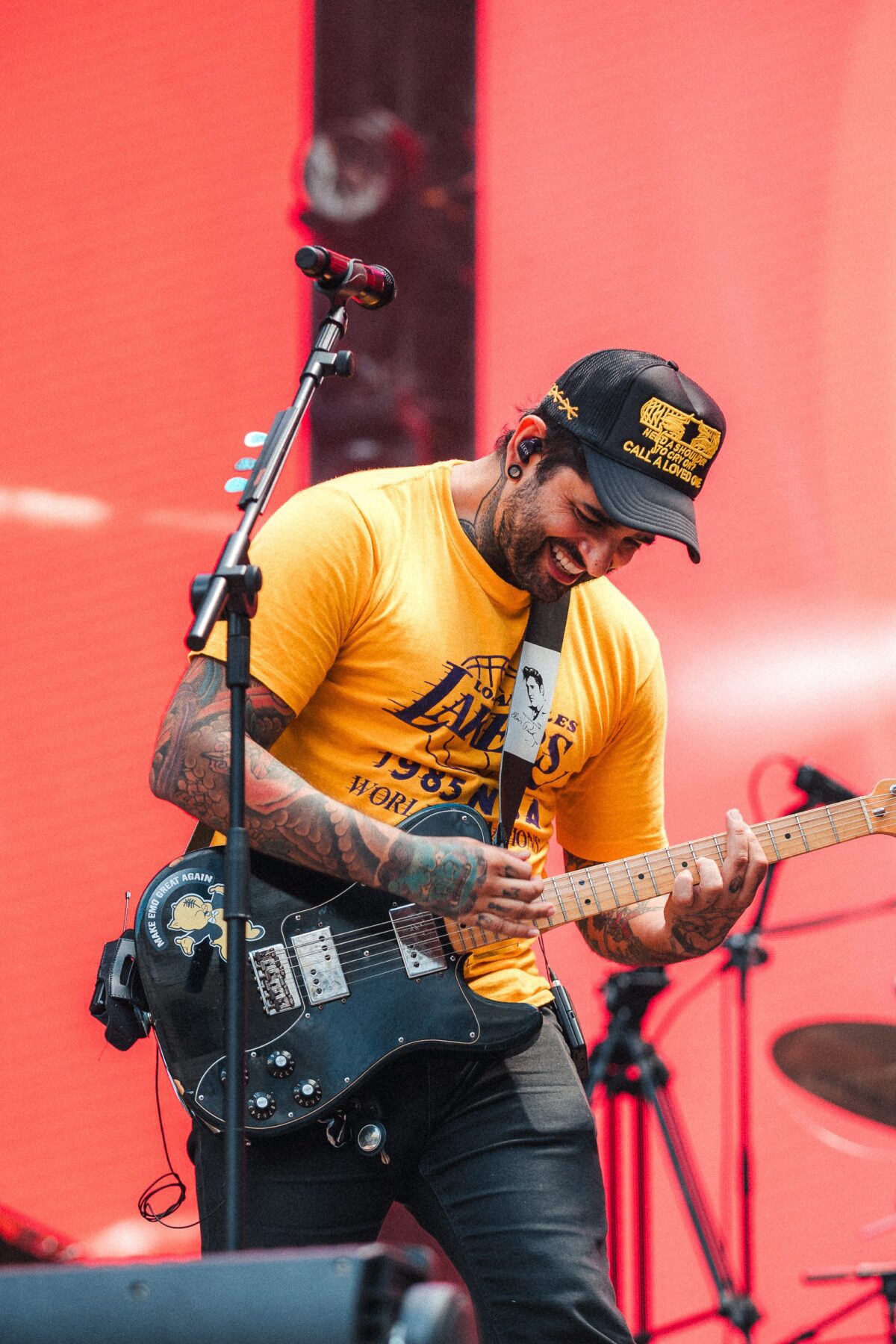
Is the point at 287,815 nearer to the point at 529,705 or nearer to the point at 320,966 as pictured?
the point at 320,966

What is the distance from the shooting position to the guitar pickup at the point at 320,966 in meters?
2.22

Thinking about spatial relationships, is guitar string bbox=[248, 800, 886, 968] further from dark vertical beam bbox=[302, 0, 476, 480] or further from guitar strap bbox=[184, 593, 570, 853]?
dark vertical beam bbox=[302, 0, 476, 480]

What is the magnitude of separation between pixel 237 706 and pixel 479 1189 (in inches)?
35.6

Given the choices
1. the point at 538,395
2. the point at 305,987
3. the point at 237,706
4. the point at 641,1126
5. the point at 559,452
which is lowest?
the point at 641,1126

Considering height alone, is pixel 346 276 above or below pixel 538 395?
below

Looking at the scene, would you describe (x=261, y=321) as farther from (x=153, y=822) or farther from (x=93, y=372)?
(x=153, y=822)

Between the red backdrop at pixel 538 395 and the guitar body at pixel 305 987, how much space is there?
127cm

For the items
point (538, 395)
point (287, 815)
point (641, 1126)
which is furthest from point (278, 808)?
point (538, 395)

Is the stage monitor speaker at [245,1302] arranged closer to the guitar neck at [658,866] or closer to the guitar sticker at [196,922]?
the guitar sticker at [196,922]

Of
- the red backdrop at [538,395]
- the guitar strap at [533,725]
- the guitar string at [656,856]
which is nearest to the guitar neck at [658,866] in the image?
the guitar string at [656,856]

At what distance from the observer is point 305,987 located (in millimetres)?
2221

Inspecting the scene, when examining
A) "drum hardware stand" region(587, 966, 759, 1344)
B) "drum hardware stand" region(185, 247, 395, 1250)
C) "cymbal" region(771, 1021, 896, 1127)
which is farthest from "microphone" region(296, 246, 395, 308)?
"cymbal" region(771, 1021, 896, 1127)

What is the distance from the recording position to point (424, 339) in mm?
3674

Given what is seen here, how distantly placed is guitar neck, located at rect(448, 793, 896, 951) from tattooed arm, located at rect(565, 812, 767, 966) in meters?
0.06
